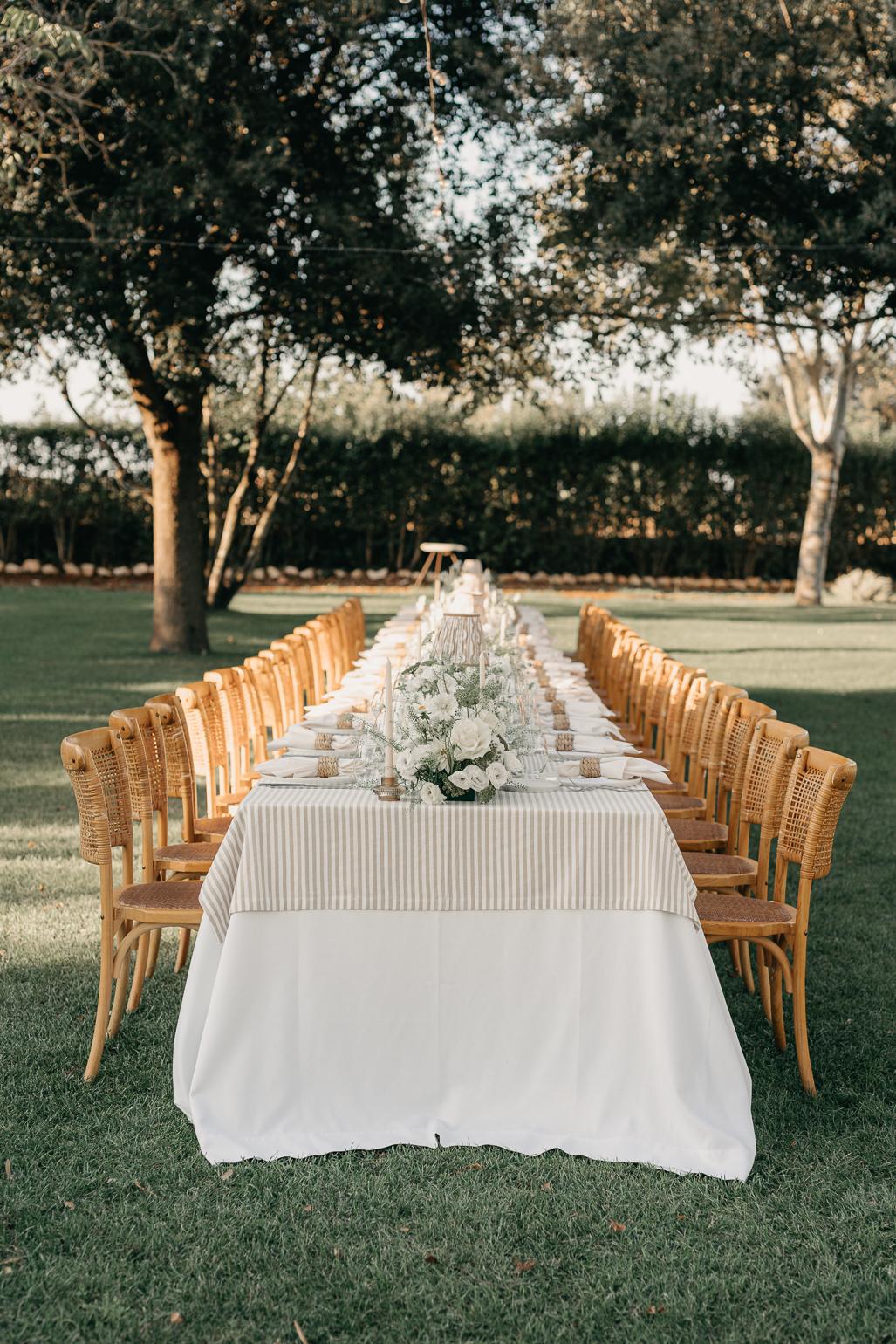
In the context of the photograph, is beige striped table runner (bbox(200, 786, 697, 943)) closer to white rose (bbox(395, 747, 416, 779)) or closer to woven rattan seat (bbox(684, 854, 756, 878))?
white rose (bbox(395, 747, 416, 779))

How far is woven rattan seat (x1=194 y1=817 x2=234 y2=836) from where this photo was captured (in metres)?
4.28

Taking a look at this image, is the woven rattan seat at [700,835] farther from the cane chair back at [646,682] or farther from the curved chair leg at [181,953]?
the curved chair leg at [181,953]

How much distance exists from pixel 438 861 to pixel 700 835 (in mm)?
1712

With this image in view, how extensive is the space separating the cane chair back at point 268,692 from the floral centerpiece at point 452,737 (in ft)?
7.65

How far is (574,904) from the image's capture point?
290 centimetres

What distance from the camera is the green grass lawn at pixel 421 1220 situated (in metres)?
2.31

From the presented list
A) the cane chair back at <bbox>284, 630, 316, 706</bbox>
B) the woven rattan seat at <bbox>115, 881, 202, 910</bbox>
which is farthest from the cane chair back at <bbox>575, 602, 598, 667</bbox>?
the woven rattan seat at <bbox>115, 881, 202, 910</bbox>

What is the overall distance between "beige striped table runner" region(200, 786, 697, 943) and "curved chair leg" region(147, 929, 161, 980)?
3.79 ft

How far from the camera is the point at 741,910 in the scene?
3484 mm

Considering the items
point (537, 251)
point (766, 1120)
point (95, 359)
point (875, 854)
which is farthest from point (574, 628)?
point (766, 1120)

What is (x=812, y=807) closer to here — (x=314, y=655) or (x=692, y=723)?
(x=692, y=723)

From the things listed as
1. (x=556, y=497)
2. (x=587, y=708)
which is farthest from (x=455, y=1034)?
(x=556, y=497)

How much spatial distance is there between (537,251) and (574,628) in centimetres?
560

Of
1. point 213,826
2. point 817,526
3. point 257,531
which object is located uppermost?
point 817,526
